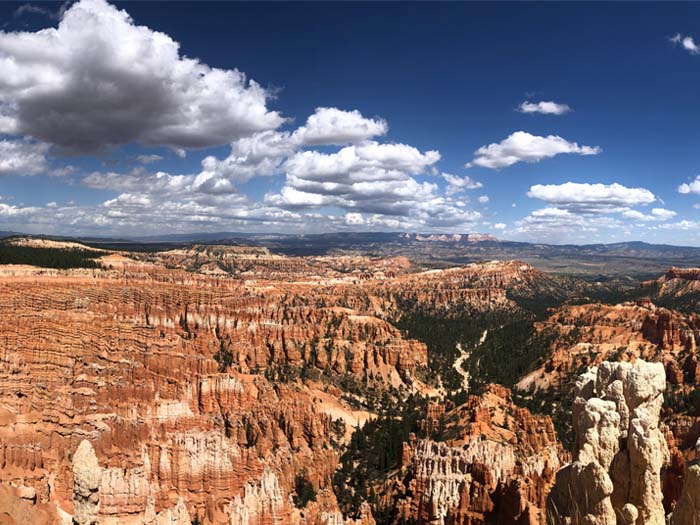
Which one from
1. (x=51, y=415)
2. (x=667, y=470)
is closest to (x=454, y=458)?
(x=667, y=470)

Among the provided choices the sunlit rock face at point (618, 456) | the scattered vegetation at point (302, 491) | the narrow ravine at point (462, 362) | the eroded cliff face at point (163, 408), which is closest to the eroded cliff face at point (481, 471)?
the eroded cliff face at point (163, 408)

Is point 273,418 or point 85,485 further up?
point 85,485

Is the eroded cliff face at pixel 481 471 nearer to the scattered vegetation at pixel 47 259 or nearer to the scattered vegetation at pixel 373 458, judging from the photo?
the scattered vegetation at pixel 373 458

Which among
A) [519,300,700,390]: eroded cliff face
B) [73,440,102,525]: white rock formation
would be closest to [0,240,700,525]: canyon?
[73,440,102,525]: white rock formation

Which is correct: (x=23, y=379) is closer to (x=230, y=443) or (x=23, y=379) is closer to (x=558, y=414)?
(x=230, y=443)

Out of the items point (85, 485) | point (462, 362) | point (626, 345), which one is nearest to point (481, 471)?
point (85, 485)

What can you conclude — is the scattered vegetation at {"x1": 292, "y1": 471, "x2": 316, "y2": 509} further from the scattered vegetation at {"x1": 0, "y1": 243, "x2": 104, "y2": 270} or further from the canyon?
the scattered vegetation at {"x1": 0, "y1": 243, "x2": 104, "y2": 270}

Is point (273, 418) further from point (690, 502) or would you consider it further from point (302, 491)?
point (690, 502)
